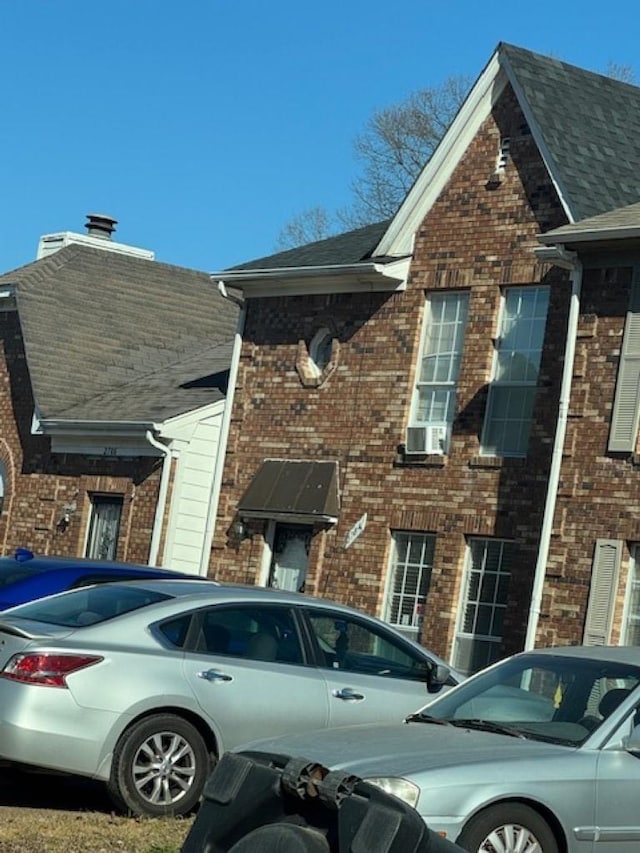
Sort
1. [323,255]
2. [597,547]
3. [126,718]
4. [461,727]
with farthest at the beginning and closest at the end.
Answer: [323,255] → [597,547] → [126,718] → [461,727]

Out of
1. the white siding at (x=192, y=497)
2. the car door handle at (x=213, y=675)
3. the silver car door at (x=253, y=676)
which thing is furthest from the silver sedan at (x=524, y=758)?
the white siding at (x=192, y=497)

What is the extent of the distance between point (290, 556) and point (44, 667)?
1196 centimetres

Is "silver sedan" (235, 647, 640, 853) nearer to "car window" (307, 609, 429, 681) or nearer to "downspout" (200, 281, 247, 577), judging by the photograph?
"car window" (307, 609, 429, 681)

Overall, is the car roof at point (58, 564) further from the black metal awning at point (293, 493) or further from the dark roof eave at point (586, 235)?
the black metal awning at point (293, 493)

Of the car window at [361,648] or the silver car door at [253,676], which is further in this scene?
the car window at [361,648]

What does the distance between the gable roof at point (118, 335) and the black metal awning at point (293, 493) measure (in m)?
2.68

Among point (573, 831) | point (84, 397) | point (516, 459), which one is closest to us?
point (573, 831)

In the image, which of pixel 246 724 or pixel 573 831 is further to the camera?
pixel 246 724

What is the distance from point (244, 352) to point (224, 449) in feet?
4.63

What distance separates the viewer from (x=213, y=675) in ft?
34.3

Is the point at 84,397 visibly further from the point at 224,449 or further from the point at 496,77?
the point at 496,77

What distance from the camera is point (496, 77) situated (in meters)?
20.4

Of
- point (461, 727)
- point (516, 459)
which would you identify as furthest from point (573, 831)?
point (516, 459)

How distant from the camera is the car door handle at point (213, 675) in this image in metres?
10.4
